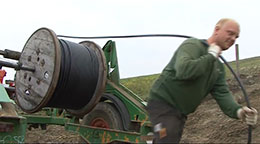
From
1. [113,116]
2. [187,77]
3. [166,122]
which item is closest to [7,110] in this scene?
[166,122]

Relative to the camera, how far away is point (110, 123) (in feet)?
19.7

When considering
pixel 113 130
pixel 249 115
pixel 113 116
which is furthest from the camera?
pixel 113 116

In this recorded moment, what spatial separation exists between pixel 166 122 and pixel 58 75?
2.78m

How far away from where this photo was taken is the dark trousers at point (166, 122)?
9.63ft

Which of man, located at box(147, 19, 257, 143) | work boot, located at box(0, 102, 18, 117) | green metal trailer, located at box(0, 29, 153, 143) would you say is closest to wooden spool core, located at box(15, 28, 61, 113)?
green metal trailer, located at box(0, 29, 153, 143)

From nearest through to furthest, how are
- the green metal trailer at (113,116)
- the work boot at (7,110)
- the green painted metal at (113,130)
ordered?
the work boot at (7,110), the green painted metal at (113,130), the green metal trailer at (113,116)

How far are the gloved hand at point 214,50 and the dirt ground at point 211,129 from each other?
414cm

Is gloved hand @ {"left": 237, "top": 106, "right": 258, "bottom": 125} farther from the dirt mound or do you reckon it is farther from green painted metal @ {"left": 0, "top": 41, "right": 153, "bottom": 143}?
the dirt mound

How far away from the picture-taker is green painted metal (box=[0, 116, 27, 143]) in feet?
12.2

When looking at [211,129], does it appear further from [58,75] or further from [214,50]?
[214,50]

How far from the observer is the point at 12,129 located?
12.4 feet

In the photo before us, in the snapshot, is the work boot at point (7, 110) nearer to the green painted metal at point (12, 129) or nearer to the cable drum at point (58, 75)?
the green painted metal at point (12, 129)

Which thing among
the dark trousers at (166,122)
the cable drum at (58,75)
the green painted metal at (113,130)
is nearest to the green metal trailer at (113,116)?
the green painted metal at (113,130)

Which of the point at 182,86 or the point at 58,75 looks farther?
the point at 58,75
